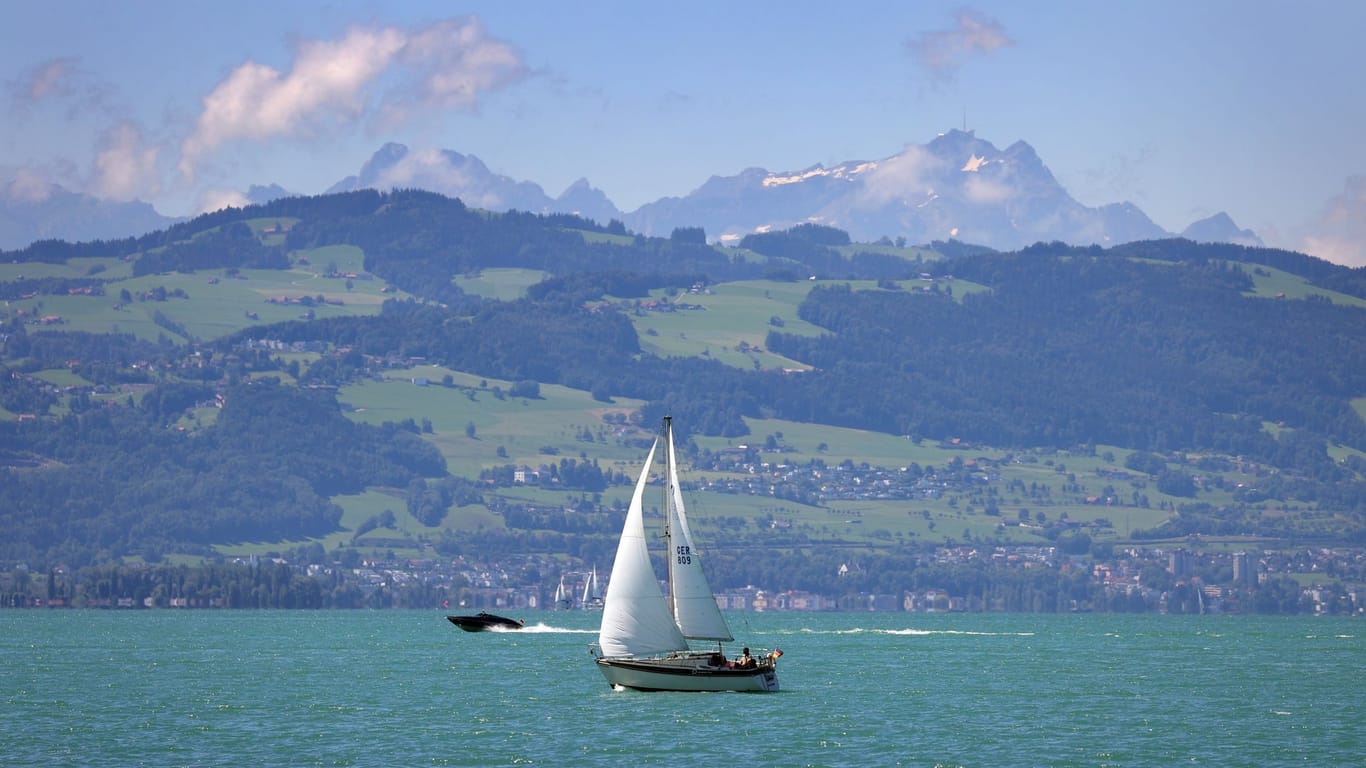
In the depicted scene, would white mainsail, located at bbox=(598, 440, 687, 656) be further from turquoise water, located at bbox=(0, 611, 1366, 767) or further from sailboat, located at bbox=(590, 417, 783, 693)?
turquoise water, located at bbox=(0, 611, 1366, 767)

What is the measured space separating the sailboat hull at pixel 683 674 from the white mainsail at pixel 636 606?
90 centimetres

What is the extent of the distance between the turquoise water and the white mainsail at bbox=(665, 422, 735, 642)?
11.7 ft

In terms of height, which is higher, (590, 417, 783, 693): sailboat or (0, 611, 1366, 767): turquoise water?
(590, 417, 783, 693): sailboat

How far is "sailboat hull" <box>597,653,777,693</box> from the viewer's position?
326 ft

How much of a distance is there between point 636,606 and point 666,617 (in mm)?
1455

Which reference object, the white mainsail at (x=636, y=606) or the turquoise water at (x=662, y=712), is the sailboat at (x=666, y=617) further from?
the turquoise water at (x=662, y=712)

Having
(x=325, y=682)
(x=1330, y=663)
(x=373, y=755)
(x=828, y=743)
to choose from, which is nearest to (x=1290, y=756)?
(x=828, y=743)

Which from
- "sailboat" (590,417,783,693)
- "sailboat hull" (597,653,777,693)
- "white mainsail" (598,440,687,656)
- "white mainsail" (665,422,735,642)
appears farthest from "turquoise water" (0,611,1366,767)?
"white mainsail" (665,422,735,642)

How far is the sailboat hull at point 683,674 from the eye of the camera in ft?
326

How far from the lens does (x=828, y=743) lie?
86000mm

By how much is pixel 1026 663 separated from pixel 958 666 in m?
7.62

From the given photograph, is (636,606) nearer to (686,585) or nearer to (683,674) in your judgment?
(686,585)

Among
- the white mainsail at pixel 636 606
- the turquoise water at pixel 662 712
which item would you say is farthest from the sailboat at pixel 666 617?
the turquoise water at pixel 662 712

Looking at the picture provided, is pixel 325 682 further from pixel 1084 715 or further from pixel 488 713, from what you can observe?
pixel 1084 715
